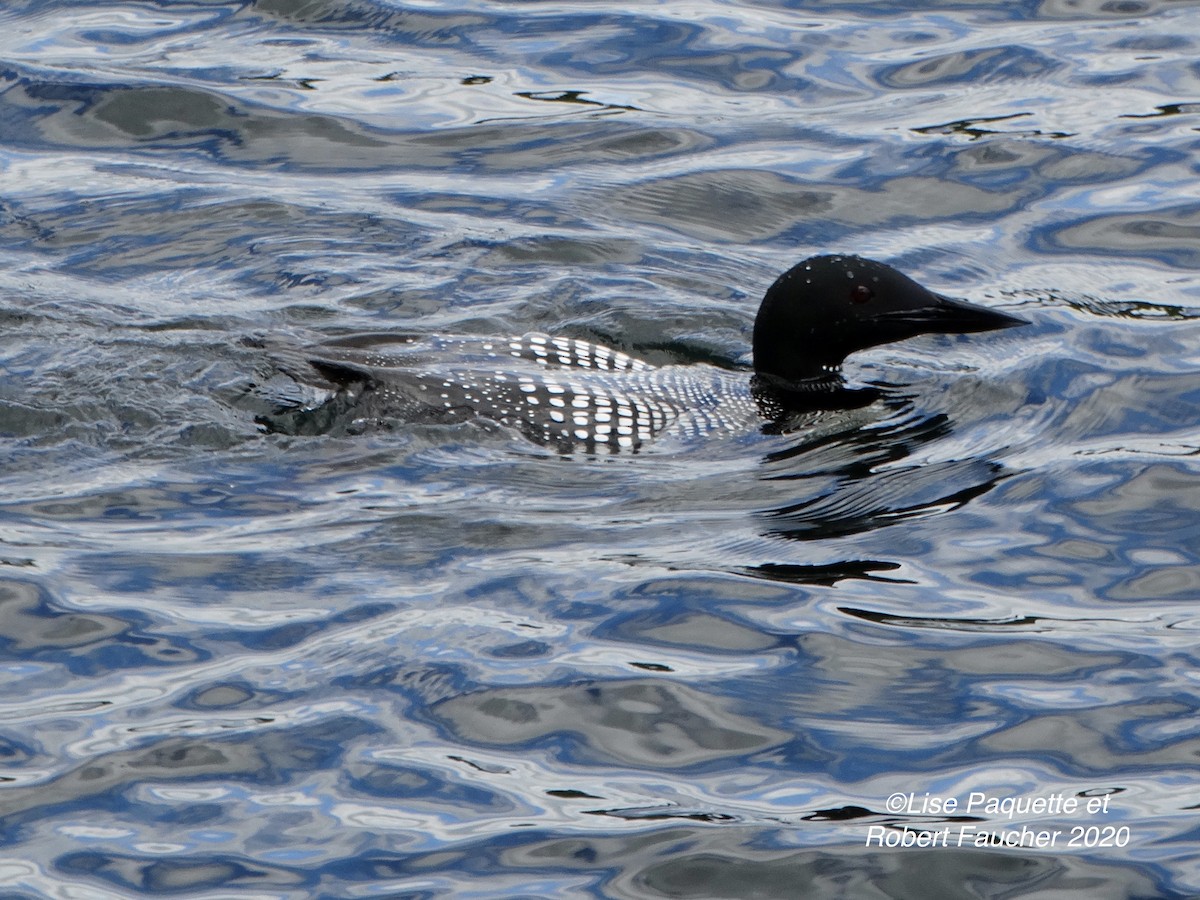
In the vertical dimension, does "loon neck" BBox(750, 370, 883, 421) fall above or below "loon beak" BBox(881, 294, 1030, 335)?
below

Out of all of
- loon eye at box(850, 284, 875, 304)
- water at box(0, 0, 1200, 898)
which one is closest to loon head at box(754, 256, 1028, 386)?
loon eye at box(850, 284, 875, 304)

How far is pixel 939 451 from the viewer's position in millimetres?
6469

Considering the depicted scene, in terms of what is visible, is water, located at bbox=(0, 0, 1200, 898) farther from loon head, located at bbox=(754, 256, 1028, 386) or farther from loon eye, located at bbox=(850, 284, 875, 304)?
loon eye, located at bbox=(850, 284, 875, 304)

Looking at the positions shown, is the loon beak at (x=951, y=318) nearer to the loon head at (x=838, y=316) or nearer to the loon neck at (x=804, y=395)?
the loon head at (x=838, y=316)

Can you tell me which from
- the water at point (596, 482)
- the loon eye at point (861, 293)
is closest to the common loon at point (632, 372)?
the loon eye at point (861, 293)

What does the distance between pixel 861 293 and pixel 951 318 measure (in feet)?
1.17

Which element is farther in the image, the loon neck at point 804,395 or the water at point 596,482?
the loon neck at point 804,395

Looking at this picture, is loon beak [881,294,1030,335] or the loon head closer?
loon beak [881,294,1030,335]

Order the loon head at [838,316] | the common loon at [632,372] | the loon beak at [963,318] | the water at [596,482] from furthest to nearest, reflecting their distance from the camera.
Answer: the loon head at [838,316], the loon beak at [963,318], the common loon at [632,372], the water at [596,482]

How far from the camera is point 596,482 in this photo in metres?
6.13

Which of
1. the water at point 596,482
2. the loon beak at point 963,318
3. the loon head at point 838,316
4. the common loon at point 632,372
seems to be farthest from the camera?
the loon head at point 838,316

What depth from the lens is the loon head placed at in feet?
22.6

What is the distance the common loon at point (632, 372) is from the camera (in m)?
6.35

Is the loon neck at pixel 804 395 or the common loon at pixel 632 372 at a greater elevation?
the common loon at pixel 632 372
